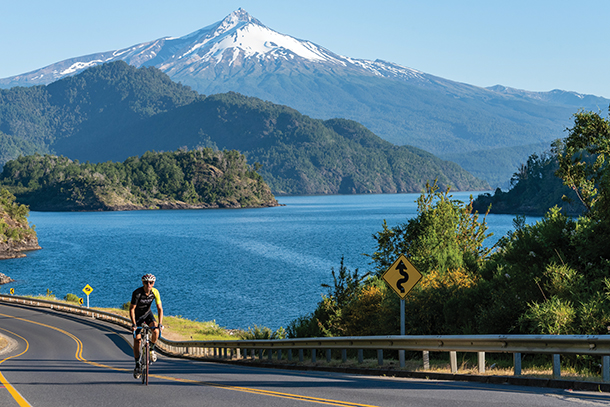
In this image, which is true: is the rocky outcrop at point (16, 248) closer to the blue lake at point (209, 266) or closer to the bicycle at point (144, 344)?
the blue lake at point (209, 266)

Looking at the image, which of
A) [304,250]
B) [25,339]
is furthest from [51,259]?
[25,339]

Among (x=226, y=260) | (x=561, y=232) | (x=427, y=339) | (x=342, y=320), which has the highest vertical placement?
(x=561, y=232)

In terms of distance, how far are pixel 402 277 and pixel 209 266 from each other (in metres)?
67.2

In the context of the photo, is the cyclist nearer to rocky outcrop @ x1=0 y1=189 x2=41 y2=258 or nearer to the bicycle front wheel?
the bicycle front wheel

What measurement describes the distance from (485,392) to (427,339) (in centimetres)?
223

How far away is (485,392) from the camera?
9.26 metres

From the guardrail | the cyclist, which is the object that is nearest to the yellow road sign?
the guardrail

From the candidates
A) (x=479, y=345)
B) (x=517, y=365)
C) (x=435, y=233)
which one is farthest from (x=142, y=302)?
(x=435, y=233)

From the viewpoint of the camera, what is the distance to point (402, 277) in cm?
1332

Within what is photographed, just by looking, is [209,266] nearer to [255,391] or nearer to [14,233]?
[14,233]

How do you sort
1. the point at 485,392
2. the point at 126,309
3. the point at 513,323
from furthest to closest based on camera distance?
the point at 126,309
the point at 513,323
the point at 485,392

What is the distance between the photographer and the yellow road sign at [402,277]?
1313 cm

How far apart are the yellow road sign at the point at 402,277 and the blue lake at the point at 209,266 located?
25.6 meters

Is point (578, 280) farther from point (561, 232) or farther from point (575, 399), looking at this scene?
point (575, 399)
